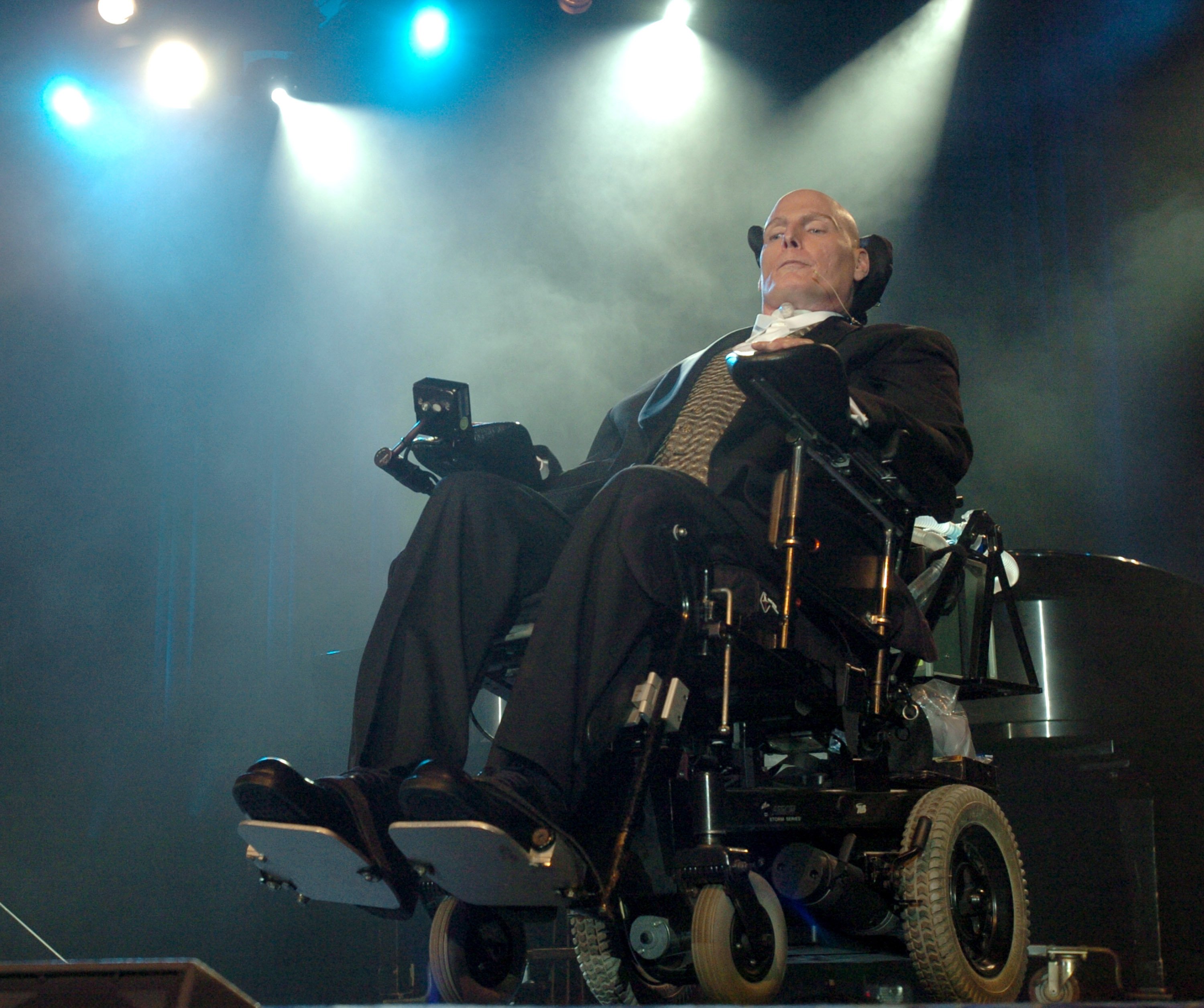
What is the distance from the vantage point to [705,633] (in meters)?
1.32

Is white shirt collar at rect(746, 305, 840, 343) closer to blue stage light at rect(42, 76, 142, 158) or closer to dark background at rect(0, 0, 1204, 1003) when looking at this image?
dark background at rect(0, 0, 1204, 1003)

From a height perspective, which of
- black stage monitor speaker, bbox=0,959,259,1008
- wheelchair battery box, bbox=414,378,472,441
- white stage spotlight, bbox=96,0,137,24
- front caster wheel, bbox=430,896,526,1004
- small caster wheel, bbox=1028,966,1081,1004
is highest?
white stage spotlight, bbox=96,0,137,24

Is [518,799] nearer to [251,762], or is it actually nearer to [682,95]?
[251,762]

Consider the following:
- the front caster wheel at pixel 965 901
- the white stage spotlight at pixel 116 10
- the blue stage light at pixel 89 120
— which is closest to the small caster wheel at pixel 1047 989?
the front caster wheel at pixel 965 901

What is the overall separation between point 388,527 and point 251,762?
1.16 metres

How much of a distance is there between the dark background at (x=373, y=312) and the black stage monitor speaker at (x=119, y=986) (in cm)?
264

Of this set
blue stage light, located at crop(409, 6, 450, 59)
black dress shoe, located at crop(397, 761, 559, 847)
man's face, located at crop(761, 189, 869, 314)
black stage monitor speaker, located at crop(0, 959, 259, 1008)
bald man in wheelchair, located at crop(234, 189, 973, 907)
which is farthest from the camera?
blue stage light, located at crop(409, 6, 450, 59)

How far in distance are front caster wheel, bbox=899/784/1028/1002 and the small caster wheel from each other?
323 millimetres

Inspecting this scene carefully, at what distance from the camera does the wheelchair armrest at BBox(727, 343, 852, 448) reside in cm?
131

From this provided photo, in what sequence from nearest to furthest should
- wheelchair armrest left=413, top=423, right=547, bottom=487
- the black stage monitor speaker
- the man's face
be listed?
the black stage monitor speaker
wheelchair armrest left=413, top=423, right=547, bottom=487
the man's face

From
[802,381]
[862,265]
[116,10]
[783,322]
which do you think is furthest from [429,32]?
[802,381]

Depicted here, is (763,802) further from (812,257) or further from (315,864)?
(812,257)

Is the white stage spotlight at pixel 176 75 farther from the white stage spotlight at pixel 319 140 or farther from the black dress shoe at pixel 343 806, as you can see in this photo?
the black dress shoe at pixel 343 806

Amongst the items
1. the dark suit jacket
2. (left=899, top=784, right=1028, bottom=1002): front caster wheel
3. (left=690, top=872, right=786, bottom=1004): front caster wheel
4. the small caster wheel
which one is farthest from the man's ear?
the small caster wheel
